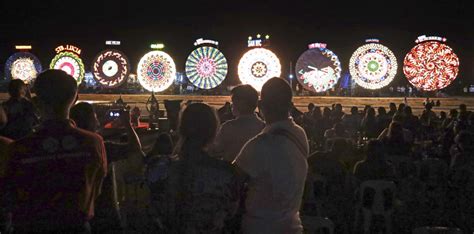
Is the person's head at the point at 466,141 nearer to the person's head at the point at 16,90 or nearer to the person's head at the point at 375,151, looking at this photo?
the person's head at the point at 375,151

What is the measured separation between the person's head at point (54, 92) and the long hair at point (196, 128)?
0.62 m

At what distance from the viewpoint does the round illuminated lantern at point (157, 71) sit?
17453 mm

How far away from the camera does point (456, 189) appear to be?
769 centimetres

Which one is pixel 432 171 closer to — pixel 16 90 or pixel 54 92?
pixel 16 90

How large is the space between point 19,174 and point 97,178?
0.42 m

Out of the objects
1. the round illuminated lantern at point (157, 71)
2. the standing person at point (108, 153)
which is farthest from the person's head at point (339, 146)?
the round illuminated lantern at point (157, 71)

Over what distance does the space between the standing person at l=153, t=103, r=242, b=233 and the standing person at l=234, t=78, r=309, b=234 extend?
0.66ft

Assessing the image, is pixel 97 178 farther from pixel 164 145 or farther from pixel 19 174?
pixel 164 145

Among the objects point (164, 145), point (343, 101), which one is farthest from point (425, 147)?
point (343, 101)

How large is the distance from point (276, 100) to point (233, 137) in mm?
1212

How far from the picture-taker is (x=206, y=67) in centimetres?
1714

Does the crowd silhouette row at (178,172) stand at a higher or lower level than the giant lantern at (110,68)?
lower

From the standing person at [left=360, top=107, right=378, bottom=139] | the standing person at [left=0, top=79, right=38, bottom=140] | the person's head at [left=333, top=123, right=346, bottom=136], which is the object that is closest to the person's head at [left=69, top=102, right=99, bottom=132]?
the standing person at [left=0, top=79, right=38, bottom=140]

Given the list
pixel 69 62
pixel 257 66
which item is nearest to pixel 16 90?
pixel 257 66
